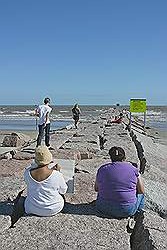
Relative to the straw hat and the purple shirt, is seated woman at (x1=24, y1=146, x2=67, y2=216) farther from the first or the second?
the purple shirt

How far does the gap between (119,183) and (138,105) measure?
11153 mm

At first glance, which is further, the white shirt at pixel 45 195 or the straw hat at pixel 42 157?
the straw hat at pixel 42 157

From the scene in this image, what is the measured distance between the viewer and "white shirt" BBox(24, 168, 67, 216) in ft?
15.3

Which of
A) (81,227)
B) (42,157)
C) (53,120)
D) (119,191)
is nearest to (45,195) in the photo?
(42,157)

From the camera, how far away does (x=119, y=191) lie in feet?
15.9

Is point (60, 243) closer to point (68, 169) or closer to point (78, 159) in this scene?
point (68, 169)

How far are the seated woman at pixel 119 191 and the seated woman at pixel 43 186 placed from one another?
48cm

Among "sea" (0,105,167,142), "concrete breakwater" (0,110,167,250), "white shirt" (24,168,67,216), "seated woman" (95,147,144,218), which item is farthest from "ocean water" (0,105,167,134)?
"white shirt" (24,168,67,216)

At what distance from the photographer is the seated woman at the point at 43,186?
472 centimetres

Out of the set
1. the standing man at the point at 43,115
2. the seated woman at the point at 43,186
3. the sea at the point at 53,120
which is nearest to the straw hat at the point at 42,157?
the seated woman at the point at 43,186

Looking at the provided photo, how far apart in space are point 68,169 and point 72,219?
2.14m

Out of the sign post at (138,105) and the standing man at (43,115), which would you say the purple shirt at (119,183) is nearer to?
the standing man at (43,115)

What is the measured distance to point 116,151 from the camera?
5.08m

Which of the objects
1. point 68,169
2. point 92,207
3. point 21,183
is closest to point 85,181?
point 68,169
